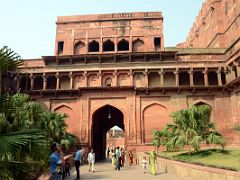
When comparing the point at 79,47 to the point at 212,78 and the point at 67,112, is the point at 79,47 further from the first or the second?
the point at 212,78

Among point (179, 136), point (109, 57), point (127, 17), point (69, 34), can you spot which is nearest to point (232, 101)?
point (179, 136)

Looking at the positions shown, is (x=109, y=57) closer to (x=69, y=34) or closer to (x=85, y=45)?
(x=85, y=45)

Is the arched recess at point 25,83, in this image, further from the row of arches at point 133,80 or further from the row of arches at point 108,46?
the row of arches at point 108,46

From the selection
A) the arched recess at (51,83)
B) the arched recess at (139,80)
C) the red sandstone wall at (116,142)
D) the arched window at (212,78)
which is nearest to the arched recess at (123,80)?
the arched recess at (139,80)

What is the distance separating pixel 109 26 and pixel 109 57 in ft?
19.9

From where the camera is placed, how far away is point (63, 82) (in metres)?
30.1

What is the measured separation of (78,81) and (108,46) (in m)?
7.11

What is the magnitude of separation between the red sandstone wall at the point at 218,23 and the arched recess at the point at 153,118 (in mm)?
9697

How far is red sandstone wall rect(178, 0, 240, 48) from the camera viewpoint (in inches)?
1170

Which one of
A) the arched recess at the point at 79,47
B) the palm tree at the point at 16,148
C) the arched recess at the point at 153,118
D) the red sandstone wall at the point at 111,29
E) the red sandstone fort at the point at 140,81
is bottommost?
the palm tree at the point at 16,148

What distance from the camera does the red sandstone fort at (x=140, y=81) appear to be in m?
27.0

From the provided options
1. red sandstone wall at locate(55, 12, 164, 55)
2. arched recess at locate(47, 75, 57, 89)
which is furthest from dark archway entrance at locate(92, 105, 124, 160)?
red sandstone wall at locate(55, 12, 164, 55)

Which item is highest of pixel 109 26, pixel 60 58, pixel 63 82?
pixel 109 26

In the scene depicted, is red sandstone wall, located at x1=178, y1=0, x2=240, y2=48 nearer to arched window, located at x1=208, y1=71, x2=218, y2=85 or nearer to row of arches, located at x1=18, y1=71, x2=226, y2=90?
arched window, located at x1=208, y1=71, x2=218, y2=85
